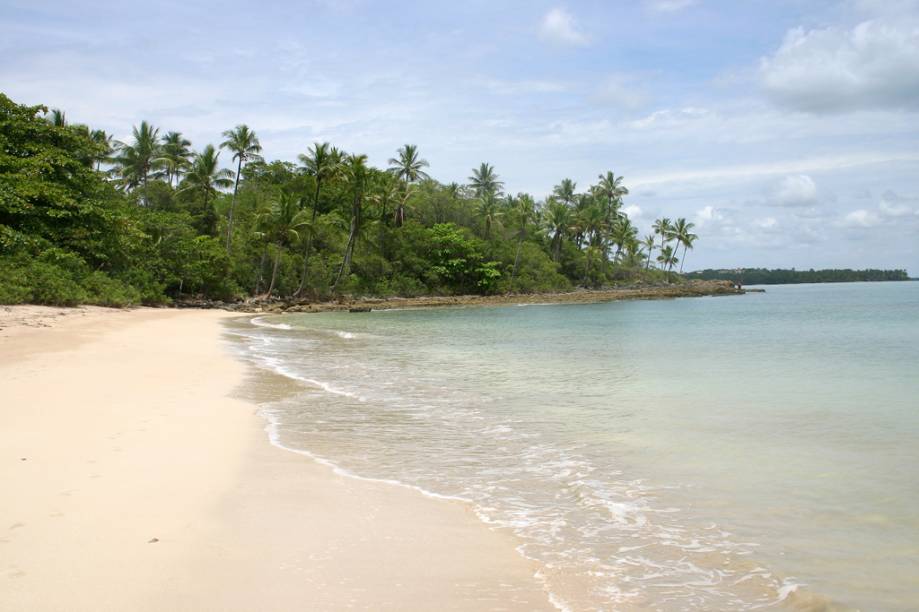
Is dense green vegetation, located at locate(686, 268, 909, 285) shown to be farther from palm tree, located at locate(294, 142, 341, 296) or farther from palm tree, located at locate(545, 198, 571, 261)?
palm tree, located at locate(294, 142, 341, 296)

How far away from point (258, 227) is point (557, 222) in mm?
35533

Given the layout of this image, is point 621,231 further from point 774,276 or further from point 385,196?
point 774,276

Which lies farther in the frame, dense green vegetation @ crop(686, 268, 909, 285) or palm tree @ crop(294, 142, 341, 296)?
dense green vegetation @ crop(686, 268, 909, 285)

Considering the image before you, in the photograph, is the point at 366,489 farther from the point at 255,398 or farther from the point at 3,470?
the point at 255,398

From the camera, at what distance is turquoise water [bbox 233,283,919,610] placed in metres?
3.65

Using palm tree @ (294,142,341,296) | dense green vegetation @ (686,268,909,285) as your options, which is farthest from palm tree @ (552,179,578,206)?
dense green vegetation @ (686,268,909,285)

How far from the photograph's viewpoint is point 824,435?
7.37 metres

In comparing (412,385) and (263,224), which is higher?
(263,224)

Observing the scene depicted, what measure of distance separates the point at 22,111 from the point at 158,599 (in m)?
30.5

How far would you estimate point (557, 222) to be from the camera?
68875 millimetres

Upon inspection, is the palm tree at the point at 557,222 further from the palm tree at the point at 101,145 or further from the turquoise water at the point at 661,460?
the turquoise water at the point at 661,460

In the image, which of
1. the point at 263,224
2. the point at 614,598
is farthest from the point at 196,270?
the point at 614,598

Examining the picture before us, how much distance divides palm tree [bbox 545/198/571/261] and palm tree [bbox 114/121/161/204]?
38507 millimetres

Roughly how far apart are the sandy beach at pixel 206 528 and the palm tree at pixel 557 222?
63.6 metres
